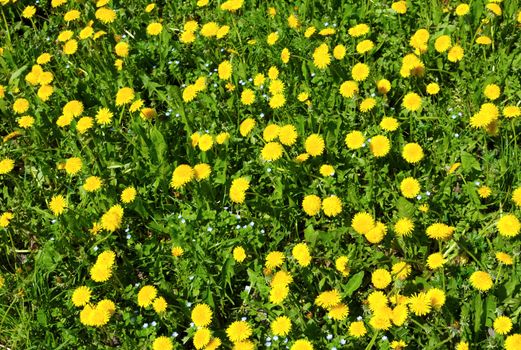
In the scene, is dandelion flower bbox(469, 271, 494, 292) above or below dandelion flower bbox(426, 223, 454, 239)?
below

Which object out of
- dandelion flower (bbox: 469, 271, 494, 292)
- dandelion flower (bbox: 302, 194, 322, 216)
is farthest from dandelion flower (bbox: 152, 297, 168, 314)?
dandelion flower (bbox: 469, 271, 494, 292)

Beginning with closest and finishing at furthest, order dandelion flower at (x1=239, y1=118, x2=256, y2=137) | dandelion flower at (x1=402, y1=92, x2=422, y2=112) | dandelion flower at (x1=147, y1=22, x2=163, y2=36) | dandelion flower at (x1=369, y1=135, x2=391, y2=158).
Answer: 1. dandelion flower at (x1=369, y1=135, x2=391, y2=158)
2. dandelion flower at (x1=402, y1=92, x2=422, y2=112)
3. dandelion flower at (x1=239, y1=118, x2=256, y2=137)
4. dandelion flower at (x1=147, y1=22, x2=163, y2=36)

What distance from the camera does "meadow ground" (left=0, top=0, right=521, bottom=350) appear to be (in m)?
2.68

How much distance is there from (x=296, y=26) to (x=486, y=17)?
1126 millimetres

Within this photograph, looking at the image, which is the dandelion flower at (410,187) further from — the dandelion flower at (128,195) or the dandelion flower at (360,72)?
the dandelion flower at (128,195)

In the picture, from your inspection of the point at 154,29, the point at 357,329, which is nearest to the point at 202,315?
the point at 357,329

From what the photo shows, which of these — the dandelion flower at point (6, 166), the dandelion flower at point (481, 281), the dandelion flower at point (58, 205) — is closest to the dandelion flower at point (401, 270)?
the dandelion flower at point (481, 281)

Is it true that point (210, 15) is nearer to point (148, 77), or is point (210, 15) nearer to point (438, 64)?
point (148, 77)

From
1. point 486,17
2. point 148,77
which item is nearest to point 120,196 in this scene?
point 148,77

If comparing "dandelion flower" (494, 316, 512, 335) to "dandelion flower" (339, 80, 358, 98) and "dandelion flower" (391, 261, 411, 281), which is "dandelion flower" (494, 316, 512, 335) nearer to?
"dandelion flower" (391, 261, 411, 281)

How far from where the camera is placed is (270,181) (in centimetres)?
328

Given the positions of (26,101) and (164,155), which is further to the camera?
(26,101)

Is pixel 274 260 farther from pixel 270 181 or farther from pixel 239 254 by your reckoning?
pixel 270 181

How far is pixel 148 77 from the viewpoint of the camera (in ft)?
12.9
